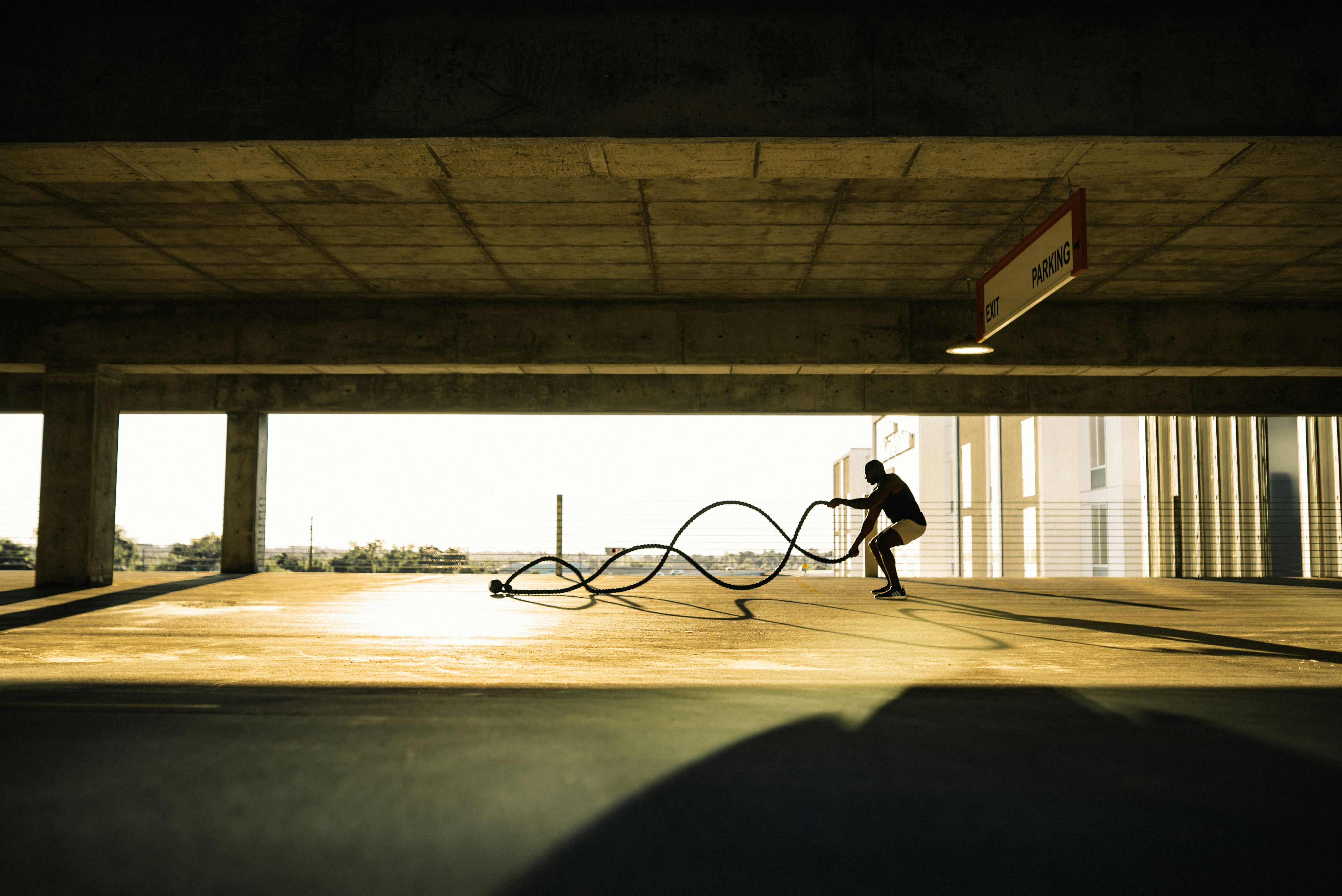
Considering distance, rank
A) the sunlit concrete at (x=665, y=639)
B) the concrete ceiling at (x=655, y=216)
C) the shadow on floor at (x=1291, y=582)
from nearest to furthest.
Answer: the sunlit concrete at (x=665, y=639)
the concrete ceiling at (x=655, y=216)
the shadow on floor at (x=1291, y=582)

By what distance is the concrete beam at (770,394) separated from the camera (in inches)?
531

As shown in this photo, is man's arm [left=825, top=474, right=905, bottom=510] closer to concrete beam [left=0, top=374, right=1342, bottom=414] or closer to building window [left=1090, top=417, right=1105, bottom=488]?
concrete beam [left=0, top=374, right=1342, bottom=414]

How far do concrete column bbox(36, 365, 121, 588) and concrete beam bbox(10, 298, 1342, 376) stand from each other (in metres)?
0.49

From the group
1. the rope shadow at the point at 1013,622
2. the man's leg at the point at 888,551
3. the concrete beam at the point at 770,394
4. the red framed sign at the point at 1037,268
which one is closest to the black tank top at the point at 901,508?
the man's leg at the point at 888,551

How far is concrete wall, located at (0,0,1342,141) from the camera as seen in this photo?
4785mm

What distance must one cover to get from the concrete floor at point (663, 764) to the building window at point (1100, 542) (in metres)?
23.4

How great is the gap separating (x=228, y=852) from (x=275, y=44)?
15.6 ft

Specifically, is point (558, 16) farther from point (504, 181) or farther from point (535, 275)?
point (535, 275)

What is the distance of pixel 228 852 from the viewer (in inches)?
81.7

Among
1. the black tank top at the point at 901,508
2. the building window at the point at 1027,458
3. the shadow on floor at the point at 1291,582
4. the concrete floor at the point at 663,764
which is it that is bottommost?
the shadow on floor at the point at 1291,582

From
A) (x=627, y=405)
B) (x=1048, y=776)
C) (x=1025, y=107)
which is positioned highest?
(x=1025, y=107)

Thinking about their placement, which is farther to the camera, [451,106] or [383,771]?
[451,106]

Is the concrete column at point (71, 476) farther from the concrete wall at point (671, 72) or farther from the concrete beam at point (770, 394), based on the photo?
the concrete wall at point (671, 72)

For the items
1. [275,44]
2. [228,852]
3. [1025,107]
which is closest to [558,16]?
[275,44]
